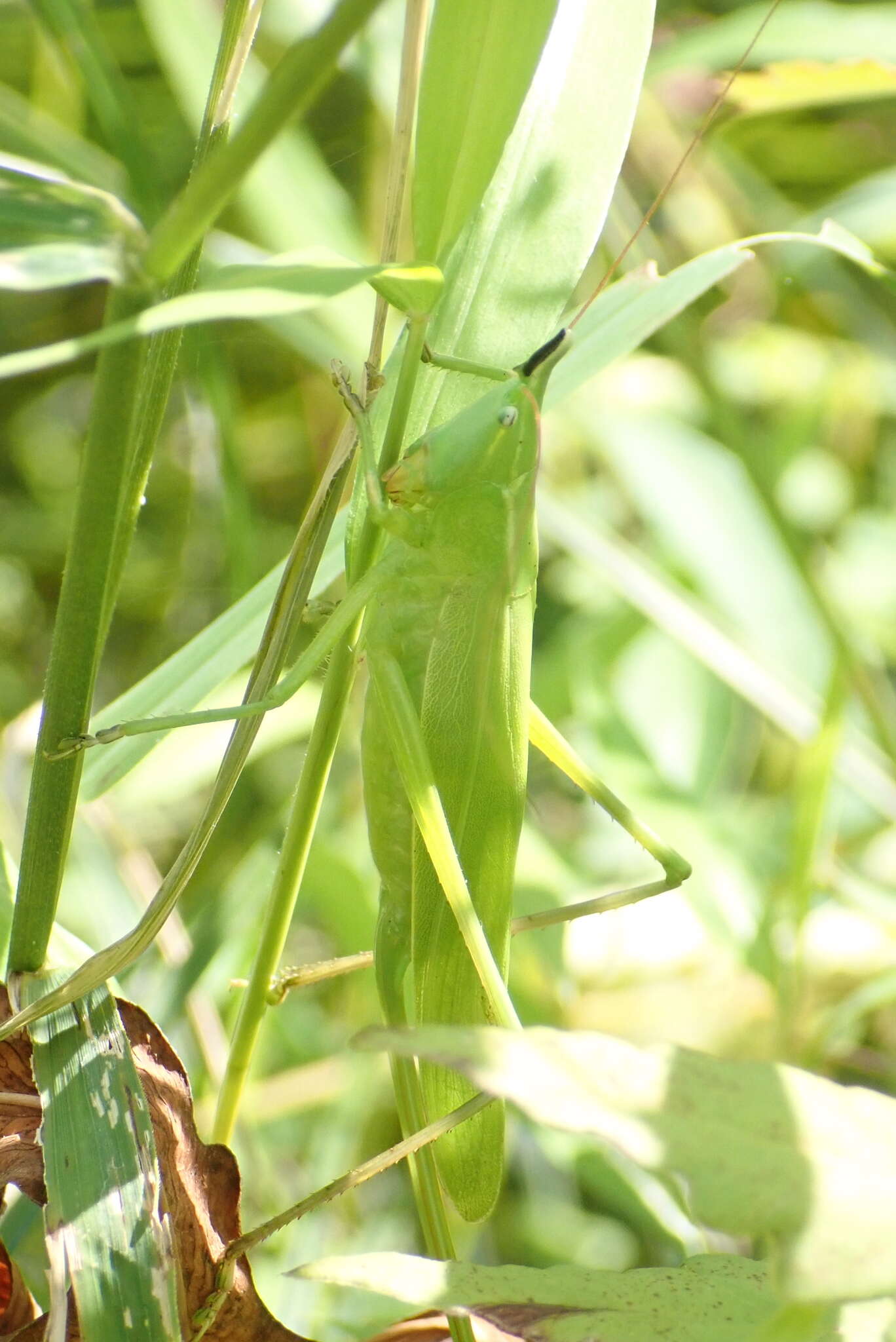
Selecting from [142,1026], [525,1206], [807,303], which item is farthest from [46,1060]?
[807,303]

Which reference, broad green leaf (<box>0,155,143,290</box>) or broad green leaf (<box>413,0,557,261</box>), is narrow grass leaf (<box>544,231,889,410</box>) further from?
broad green leaf (<box>0,155,143,290</box>)

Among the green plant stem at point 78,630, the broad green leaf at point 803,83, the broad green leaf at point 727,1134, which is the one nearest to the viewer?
the broad green leaf at point 727,1134

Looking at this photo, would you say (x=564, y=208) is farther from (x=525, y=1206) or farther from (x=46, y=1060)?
(x=525, y=1206)

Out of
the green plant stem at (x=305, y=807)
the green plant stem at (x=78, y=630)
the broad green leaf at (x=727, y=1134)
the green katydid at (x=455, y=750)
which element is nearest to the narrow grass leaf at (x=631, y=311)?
the green katydid at (x=455, y=750)

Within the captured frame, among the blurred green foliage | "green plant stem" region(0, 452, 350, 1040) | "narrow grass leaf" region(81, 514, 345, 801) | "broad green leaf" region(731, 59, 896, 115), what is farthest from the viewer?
the blurred green foliage

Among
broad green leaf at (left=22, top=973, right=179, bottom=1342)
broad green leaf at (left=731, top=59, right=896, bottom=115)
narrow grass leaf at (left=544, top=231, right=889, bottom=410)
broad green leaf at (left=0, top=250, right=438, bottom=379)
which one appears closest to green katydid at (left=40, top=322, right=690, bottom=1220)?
narrow grass leaf at (left=544, top=231, right=889, bottom=410)

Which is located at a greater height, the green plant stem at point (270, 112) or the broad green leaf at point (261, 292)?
the green plant stem at point (270, 112)

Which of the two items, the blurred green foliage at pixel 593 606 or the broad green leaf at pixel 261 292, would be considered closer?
the broad green leaf at pixel 261 292

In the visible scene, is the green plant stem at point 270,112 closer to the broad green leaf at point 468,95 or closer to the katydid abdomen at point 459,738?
the broad green leaf at point 468,95
